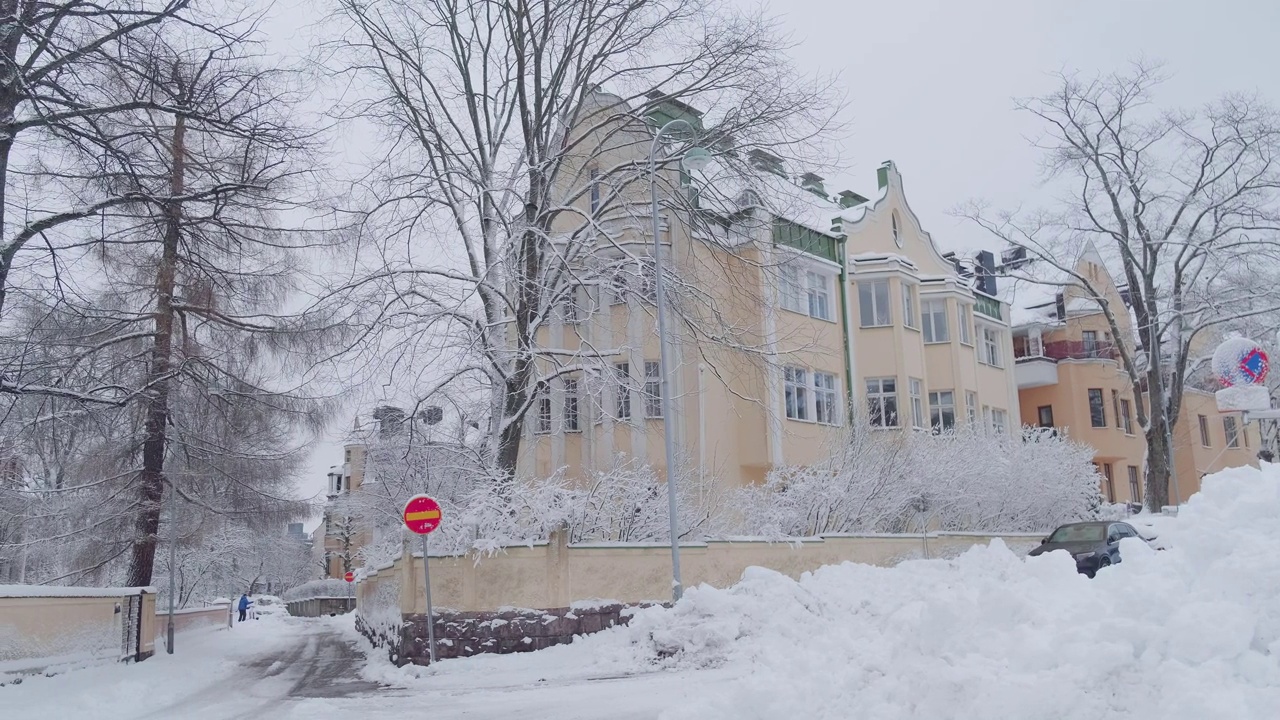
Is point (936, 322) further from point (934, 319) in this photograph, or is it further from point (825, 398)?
point (825, 398)

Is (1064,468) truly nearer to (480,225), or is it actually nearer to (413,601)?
(480,225)

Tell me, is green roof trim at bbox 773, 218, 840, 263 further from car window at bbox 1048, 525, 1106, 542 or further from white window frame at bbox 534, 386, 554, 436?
car window at bbox 1048, 525, 1106, 542

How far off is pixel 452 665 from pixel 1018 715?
34.9ft

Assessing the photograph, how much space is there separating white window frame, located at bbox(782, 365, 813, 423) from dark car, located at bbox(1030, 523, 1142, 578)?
887 centimetres

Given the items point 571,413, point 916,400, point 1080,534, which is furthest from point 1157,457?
point 571,413

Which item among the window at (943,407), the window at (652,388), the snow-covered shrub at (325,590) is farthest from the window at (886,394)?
the snow-covered shrub at (325,590)

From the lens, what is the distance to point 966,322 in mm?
36594

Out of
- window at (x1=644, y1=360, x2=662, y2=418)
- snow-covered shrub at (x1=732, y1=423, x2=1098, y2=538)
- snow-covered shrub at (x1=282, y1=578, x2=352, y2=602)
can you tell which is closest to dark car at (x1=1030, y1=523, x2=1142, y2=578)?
snow-covered shrub at (x1=732, y1=423, x2=1098, y2=538)

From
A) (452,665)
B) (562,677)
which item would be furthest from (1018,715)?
(452,665)

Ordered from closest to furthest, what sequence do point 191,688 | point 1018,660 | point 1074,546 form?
point 1018,660 < point 191,688 < point 1074,546

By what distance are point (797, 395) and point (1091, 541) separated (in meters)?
10.5

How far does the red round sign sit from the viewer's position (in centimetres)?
1479

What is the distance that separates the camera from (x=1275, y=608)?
606cm

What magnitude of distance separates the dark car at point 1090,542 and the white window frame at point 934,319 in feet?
49.2
